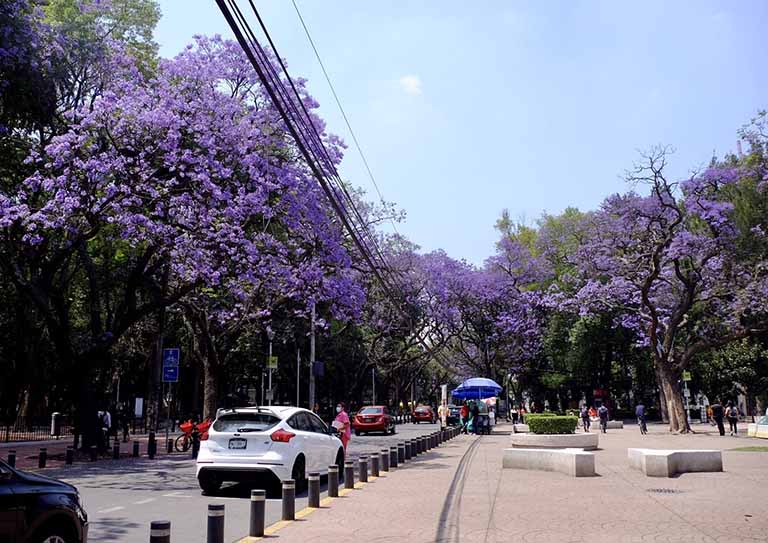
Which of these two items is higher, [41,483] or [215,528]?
[41,483]

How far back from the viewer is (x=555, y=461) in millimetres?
15898

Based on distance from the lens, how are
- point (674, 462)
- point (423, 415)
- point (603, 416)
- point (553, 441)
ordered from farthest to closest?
point (423, 415), point (603, 416), point (553, 441), point (674, 462)

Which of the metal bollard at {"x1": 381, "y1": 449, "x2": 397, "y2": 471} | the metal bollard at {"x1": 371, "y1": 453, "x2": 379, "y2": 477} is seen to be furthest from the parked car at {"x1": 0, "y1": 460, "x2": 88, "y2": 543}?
the metal bollard at {"x1": 381, "y1": 449, "x2": 397, "y2": 471}

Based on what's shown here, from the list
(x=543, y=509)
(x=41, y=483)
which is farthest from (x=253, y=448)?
(x=41, y=483)

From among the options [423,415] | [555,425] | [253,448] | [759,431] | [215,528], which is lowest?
[423,415]

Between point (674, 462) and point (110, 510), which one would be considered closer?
point (110, 510)

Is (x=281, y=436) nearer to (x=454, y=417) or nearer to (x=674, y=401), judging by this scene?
(x=674, y=401)

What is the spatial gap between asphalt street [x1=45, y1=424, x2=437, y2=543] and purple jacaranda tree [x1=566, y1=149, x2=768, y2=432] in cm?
2163

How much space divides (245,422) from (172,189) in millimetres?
8211

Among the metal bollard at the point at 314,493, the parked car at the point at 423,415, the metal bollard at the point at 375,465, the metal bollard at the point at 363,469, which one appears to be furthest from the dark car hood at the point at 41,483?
the parked car at the point at 423,415

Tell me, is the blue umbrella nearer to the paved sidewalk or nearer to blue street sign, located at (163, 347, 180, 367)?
blue street sign, located at (163, 347, 180, 367)

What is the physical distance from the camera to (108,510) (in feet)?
35.9

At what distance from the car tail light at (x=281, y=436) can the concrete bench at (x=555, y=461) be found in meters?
6.38

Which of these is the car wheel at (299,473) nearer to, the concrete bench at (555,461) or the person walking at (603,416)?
the concrete bench at (555,461)
